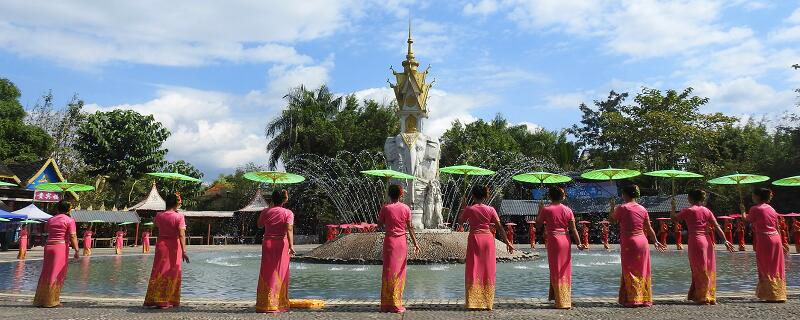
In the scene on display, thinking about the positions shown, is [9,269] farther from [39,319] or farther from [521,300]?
[521,300]

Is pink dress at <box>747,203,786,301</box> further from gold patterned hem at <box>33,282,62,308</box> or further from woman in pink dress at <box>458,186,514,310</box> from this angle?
gold patterned hem at <box>33,282,62,308</box>

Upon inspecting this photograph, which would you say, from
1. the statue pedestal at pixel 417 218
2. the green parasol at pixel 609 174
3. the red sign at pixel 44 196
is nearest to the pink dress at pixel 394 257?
the statue pedestal at pixel 417 218

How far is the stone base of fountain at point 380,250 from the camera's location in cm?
1809

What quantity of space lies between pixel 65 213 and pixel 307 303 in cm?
433

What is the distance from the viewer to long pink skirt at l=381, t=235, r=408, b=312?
8.55 metres

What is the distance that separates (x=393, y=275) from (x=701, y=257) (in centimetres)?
463

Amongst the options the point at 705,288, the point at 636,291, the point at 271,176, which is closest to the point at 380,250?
the point at 271,176

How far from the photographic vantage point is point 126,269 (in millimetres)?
17422

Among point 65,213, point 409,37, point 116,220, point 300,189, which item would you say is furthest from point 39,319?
point 300,189

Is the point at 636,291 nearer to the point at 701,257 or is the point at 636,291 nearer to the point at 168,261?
the point at 701,257

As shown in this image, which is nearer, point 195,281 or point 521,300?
point 521,300

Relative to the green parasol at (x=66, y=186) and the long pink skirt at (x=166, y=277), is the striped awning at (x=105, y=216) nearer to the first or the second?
the green parasol at (x=66, y=186)

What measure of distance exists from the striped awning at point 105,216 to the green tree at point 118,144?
10.8 metres

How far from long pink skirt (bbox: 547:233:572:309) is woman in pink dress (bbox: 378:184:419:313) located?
1.97 metres
